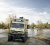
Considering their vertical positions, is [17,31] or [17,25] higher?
[17,25]

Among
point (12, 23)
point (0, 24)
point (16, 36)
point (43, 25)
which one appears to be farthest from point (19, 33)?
point (43, 25)

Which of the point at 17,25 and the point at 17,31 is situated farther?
the point at 17,25

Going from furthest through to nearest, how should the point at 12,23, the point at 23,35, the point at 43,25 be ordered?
the point at 43,25 < the point at 12,23 < the point at 23,35

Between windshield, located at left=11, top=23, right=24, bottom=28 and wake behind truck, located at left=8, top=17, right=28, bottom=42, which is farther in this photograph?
windshield, located at left=11, top=23, right=24, bottom=28

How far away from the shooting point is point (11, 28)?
46.6 feet

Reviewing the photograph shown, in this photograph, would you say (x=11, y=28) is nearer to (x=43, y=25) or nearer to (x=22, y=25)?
(x=22, y=25)

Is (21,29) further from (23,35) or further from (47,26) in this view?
(47,26)

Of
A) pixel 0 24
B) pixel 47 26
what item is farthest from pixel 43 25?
pixel 0 24

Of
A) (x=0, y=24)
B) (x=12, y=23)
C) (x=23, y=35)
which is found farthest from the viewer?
(x=0, y=24)

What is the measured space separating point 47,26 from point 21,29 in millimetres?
145277

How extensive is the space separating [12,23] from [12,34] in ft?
5.37

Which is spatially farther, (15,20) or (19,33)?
(15,20)

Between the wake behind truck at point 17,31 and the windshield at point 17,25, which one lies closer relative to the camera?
the wake behind truck at point 17,31

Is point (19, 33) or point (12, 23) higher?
point (12, 23)
